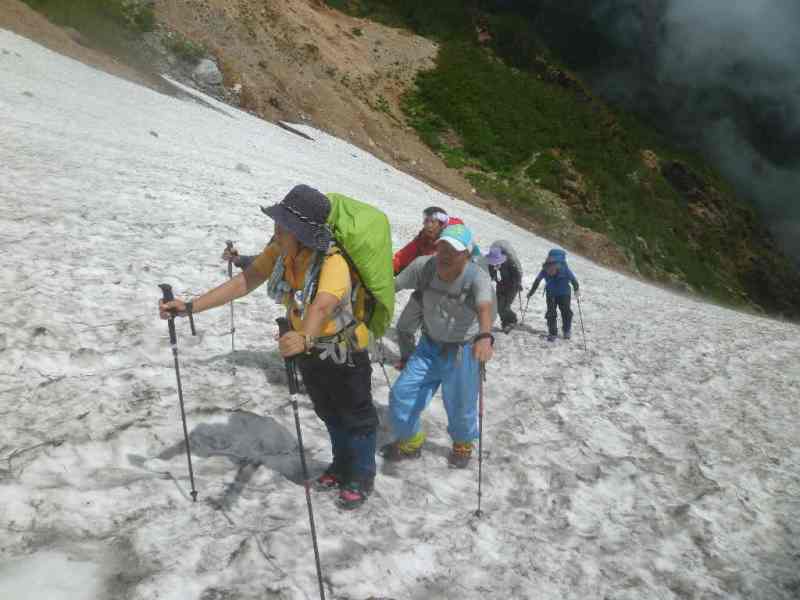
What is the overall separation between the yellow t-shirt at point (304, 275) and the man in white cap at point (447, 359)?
1.40 m

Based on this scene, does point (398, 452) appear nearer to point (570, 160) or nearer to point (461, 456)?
point (461, 456)

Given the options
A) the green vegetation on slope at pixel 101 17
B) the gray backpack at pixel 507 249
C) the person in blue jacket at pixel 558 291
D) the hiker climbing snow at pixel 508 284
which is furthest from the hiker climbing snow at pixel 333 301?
the green vegetation on slope at pixel 101 17

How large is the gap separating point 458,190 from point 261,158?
23799mm

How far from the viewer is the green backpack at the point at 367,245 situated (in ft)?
13.7

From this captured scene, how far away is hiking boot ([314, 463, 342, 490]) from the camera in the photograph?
487 cm

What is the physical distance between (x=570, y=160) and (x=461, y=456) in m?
53.7

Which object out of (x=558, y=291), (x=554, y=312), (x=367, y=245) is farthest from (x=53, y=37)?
(x=367, y=245)

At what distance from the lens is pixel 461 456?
19.2 ft

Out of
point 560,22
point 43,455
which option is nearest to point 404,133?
point 43,455

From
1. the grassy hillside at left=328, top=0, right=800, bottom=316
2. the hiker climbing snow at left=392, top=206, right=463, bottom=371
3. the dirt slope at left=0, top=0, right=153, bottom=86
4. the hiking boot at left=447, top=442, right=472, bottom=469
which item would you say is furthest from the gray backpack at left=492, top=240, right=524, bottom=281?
the grassy hillside at left=328, top=0, right=800, bottom=316

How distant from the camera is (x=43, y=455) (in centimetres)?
443

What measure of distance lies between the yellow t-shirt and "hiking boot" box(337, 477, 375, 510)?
3.78ft

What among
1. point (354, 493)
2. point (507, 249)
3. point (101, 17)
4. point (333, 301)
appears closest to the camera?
point (333, 301)

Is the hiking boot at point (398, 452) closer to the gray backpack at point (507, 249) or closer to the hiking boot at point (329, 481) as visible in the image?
the hiking boot at point (329, 481)
